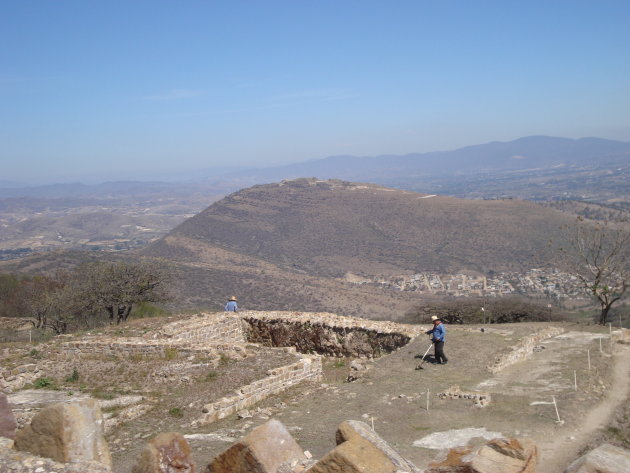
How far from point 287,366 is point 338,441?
8848 millimetres

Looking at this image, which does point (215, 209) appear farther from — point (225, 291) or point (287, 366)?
point (287, 366)

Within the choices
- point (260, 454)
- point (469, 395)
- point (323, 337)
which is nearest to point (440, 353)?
point (469, 395)

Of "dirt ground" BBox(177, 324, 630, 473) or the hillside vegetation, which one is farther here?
the hillside vegetation

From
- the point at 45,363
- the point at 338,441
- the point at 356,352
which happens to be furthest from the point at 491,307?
the point at 338,441

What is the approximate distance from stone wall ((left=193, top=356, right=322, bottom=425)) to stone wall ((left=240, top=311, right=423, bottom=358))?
4176 millimetres

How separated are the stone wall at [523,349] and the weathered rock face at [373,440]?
383 inches

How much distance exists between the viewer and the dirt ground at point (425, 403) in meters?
10.0

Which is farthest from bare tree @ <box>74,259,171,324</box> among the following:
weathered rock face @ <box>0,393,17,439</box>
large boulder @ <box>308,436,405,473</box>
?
large boulder @ <box>308,436,405,473</box>

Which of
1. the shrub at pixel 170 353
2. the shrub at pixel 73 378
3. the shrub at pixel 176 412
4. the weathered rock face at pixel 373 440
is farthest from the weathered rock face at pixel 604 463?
the shrub at pixel 73 378

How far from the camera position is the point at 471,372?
49.6ft

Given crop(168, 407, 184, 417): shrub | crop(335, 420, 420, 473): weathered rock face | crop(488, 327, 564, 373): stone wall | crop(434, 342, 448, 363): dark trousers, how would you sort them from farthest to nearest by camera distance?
crop(434, 342, 448, 363): dark trousers → crop(488, 327, 564, 373): stone wall → crop(168, 407, 184, 417): shrub → crop(335, 420, 420, 473): weathered rock face

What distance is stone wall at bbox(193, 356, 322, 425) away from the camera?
1227cm

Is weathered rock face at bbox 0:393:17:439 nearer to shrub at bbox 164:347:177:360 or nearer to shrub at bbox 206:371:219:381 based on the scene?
shrub at bbox 206:371:219:381

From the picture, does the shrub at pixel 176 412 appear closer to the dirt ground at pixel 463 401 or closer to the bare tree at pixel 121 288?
the dirt ground at pixel 463 401
